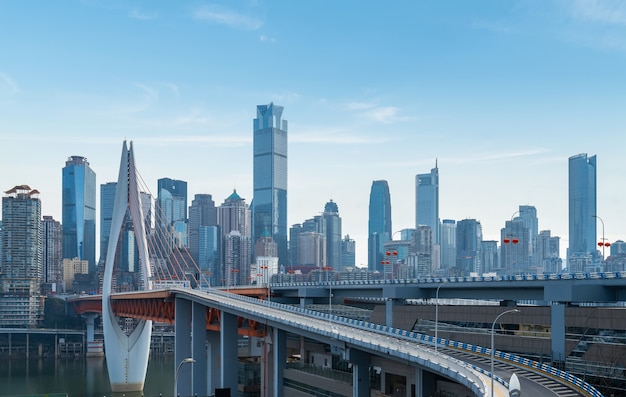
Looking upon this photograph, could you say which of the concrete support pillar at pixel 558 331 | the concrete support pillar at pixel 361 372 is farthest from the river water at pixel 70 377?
the concrete support pillar at pixel 558 331

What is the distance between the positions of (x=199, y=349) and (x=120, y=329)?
3089 centimetres

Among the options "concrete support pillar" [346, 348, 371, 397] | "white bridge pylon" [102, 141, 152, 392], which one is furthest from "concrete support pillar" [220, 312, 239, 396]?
"white bridge pylon" [102, 141, 152, 392]

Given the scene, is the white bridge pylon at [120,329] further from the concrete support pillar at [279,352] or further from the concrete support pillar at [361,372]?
the concrete support pillar at [361,372]

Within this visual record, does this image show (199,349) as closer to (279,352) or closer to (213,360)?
(213,360)

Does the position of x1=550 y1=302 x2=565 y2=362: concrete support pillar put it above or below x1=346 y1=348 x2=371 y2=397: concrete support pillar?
above

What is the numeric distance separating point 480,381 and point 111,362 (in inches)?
3274

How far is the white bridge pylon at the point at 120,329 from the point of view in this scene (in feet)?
373

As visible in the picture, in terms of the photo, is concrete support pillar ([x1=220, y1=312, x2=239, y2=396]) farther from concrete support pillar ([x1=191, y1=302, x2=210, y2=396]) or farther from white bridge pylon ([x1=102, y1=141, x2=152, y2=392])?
white bridge pylon ([x1=102, y1=141, x2=152, y2=392])

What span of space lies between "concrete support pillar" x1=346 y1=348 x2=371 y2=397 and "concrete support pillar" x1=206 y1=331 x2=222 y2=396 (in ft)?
108

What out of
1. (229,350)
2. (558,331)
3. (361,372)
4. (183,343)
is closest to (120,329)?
(183,343)

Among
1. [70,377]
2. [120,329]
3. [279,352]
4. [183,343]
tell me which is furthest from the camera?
[70,377]

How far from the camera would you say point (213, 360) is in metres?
94.4

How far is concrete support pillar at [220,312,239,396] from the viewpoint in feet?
271

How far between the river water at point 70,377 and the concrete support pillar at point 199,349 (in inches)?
760
